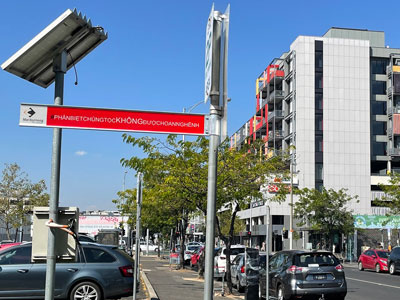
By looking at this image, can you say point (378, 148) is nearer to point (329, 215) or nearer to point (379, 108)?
point (379, 108)

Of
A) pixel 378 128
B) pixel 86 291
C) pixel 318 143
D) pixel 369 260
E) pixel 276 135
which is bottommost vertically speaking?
pixel 369 260

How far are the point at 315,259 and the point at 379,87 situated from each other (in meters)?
62.5

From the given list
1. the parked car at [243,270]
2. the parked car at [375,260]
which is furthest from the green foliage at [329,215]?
the parked car at [243,270]

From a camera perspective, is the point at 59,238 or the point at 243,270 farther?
the point at 243,270

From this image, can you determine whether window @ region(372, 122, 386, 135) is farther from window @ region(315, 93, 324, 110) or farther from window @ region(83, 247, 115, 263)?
window @ region(83, 247, 115, 263)

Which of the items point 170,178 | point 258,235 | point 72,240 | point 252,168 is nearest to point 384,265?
point 252,168

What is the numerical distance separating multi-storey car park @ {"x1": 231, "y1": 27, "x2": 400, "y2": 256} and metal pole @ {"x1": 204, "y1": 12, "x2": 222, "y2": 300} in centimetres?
6581

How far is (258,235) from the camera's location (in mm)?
78938

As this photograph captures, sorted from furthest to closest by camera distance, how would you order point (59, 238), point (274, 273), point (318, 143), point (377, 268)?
point (318, 143) < point (377, 268) < point (274, 273) < point (59, 238)

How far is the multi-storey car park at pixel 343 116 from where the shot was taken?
7088cm

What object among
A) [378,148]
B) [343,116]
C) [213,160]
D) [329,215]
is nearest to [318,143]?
[343,116]

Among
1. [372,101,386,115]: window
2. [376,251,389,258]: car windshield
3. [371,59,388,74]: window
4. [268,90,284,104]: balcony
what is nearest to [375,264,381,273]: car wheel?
[376,251,389,258]: car windshield

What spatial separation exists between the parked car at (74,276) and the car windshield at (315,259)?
4.98 metres

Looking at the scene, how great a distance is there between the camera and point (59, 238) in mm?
5324
